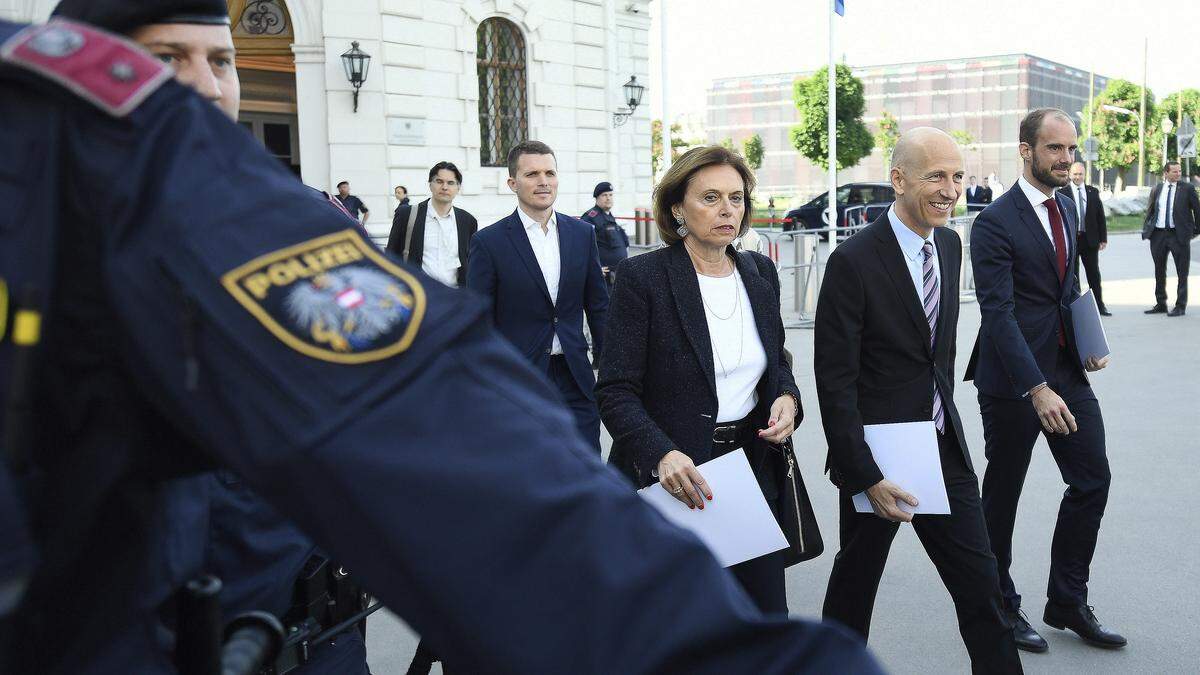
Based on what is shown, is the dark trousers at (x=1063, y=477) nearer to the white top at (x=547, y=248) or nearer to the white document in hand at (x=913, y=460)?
the white document in hand at (x=913, y=460)

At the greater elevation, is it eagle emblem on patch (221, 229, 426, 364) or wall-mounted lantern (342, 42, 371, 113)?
wall-mounted lantern (342, 42, 371, 113)

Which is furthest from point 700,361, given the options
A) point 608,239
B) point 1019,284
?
point 608,239

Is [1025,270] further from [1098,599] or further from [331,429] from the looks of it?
[331,429]

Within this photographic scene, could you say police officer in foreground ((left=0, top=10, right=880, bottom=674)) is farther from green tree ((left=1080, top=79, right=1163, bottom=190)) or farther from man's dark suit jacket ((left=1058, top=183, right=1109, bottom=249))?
green tree ((left=1080, top=79, right=1163, bottom=190))

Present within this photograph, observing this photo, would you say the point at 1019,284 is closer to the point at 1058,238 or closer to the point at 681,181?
the point at 1058,238

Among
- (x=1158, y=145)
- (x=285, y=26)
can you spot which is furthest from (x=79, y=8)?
(x=1158, y=145)

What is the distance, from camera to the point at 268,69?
18.1m

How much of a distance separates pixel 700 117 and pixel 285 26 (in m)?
110

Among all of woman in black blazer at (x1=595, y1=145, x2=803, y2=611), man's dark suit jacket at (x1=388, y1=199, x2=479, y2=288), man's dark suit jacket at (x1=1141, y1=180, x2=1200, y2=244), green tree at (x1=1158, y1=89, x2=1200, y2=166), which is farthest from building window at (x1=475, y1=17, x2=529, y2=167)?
green tree at (x1=1158, y1=89, x2=1200, y2=166)

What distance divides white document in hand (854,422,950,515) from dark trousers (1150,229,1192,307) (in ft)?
41.1

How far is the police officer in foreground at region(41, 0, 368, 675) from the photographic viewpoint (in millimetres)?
929

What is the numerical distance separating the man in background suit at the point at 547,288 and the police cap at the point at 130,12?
4.75 m

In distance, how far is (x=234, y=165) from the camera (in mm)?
758

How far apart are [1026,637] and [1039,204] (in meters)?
1.87
